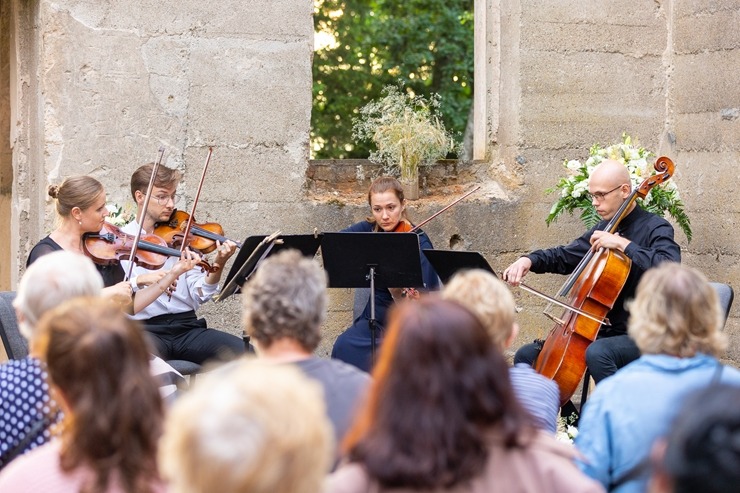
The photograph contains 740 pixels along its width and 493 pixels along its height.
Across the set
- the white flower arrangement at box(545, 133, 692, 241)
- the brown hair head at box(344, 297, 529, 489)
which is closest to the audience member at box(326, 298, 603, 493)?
the brown hair head at box(344, 297, 529, 489)

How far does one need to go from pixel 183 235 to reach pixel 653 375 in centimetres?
301

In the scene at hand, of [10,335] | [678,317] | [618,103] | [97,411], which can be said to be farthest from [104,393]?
[618,103]

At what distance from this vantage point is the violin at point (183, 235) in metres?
5.14

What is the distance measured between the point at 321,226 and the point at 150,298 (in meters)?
1.69

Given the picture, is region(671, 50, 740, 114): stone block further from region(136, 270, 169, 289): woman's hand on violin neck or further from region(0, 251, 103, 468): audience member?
region(0, 251, 103, 468): audience member

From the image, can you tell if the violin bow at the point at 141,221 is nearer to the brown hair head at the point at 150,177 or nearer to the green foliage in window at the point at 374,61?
the brown hair head at the point at 150,177

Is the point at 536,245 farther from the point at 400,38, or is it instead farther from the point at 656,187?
the point at 400,38

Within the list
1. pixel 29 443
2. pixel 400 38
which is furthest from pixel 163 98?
pixel 400 38

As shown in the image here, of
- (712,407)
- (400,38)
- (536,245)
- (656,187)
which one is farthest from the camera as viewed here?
(400,38)

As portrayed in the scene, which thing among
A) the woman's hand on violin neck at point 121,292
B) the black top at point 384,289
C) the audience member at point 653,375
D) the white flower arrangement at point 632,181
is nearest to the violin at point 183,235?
the woman's hand on violin neck at point 121,292

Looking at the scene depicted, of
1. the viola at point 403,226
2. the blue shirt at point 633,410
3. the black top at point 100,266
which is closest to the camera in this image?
the blue shirt at point 633,410

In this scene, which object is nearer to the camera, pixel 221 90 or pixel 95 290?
pixel 95 290

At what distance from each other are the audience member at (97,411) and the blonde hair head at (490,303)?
903 millimetres

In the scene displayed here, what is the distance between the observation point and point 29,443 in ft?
8.62
